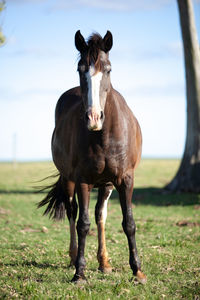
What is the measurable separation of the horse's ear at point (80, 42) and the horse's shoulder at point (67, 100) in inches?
68.5

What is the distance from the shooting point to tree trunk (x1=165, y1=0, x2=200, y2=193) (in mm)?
15866

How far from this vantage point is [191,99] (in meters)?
16.1

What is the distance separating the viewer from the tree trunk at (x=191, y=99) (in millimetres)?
15866

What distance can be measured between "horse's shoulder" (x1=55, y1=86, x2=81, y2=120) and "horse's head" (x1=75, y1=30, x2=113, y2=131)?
5.99ft

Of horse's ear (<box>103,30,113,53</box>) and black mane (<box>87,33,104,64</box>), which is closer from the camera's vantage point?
black mane (<box>87,33,104,64</box>)

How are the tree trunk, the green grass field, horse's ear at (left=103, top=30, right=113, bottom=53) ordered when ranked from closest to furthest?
the green grass field < horse's ear at (left=103, top=30, right=113, bottom=53) < the tree trunk

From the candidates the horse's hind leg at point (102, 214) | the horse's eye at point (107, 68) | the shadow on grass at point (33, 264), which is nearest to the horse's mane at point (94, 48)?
the horse's eye at point (107, 68)

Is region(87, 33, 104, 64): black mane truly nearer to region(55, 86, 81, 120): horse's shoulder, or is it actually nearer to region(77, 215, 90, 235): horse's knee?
region(55, 86, 81, 120): horse's shoulder

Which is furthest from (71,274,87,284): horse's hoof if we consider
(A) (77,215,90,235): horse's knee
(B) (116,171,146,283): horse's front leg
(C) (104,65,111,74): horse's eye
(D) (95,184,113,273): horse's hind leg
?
(C) (104,65,111,74): horse's eye

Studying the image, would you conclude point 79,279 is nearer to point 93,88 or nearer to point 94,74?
point 93,88

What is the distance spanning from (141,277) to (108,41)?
3.08 metres

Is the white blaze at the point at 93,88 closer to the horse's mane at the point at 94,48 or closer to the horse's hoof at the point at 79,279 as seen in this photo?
the horse's mane at the point at 94,48

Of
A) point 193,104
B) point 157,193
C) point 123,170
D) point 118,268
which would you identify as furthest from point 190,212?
point 123,170

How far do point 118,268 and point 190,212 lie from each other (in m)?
7.02
